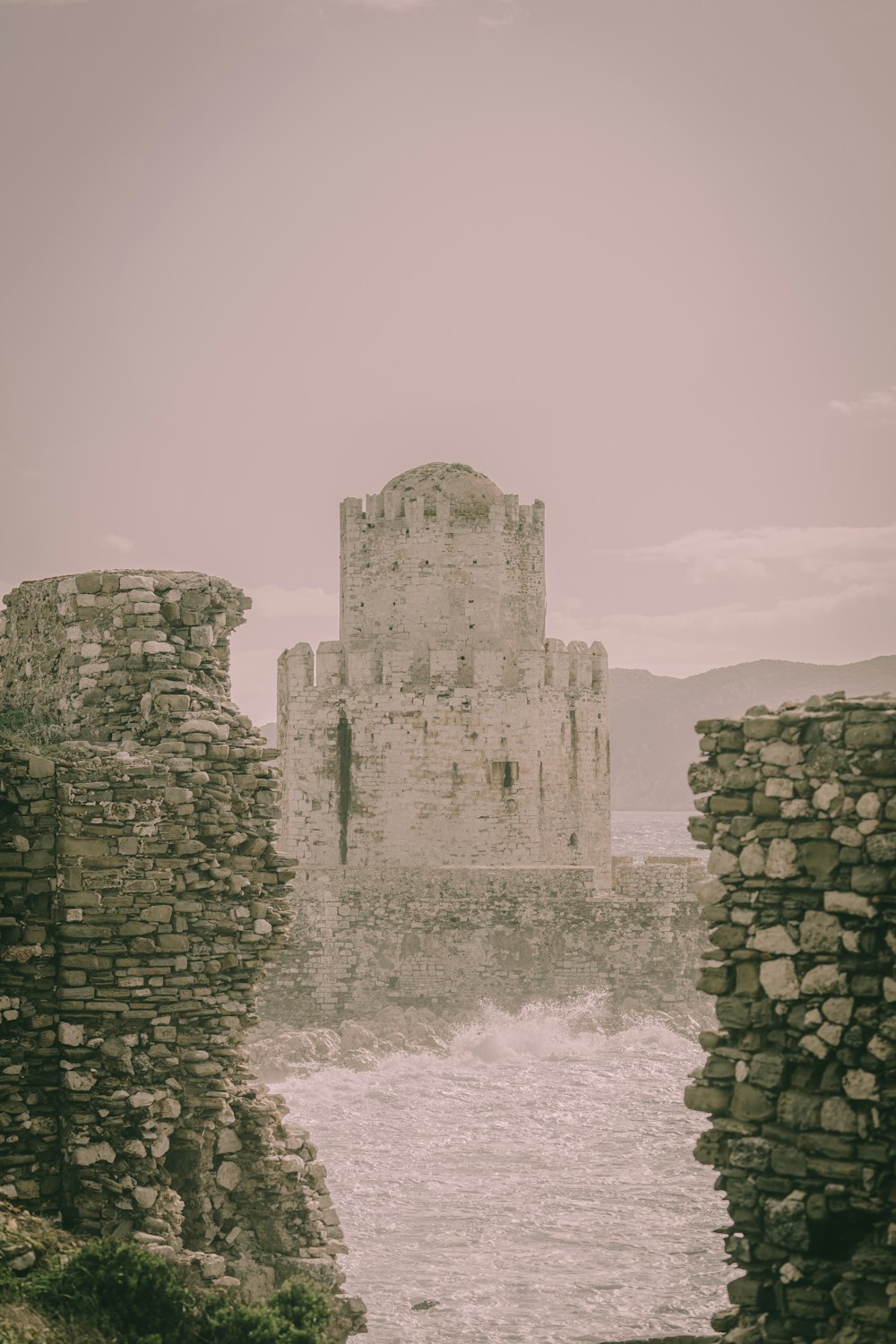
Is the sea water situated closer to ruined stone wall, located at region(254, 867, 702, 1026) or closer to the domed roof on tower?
ruined stone wall, located at region(254, 867, 702, 1026)

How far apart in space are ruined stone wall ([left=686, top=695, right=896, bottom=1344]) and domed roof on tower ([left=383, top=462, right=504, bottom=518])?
1176 inches

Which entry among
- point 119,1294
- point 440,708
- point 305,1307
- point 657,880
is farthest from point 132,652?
point 440,708

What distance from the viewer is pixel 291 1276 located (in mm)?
10664

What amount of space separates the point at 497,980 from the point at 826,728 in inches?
1033

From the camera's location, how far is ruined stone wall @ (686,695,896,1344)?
7.90 meters

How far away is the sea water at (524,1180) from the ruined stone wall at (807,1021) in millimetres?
6359

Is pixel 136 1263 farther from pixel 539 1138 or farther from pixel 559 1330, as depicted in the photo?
pixel 539 1138

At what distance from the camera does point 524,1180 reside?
868 inches

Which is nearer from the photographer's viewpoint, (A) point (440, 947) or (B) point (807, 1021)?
(B) point (807, 1021)

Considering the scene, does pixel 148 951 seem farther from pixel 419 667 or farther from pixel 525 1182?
pixel 419 667

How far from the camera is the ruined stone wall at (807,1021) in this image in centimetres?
790

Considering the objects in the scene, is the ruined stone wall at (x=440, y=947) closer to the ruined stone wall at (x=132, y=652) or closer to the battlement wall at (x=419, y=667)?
the battlement wall at (x=419, y=667)

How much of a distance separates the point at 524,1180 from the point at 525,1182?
0.11 meters

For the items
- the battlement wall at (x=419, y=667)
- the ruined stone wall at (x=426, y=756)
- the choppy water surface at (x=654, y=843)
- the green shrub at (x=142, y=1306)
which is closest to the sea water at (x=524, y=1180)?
the green shrub at (x=142, y=1306)
